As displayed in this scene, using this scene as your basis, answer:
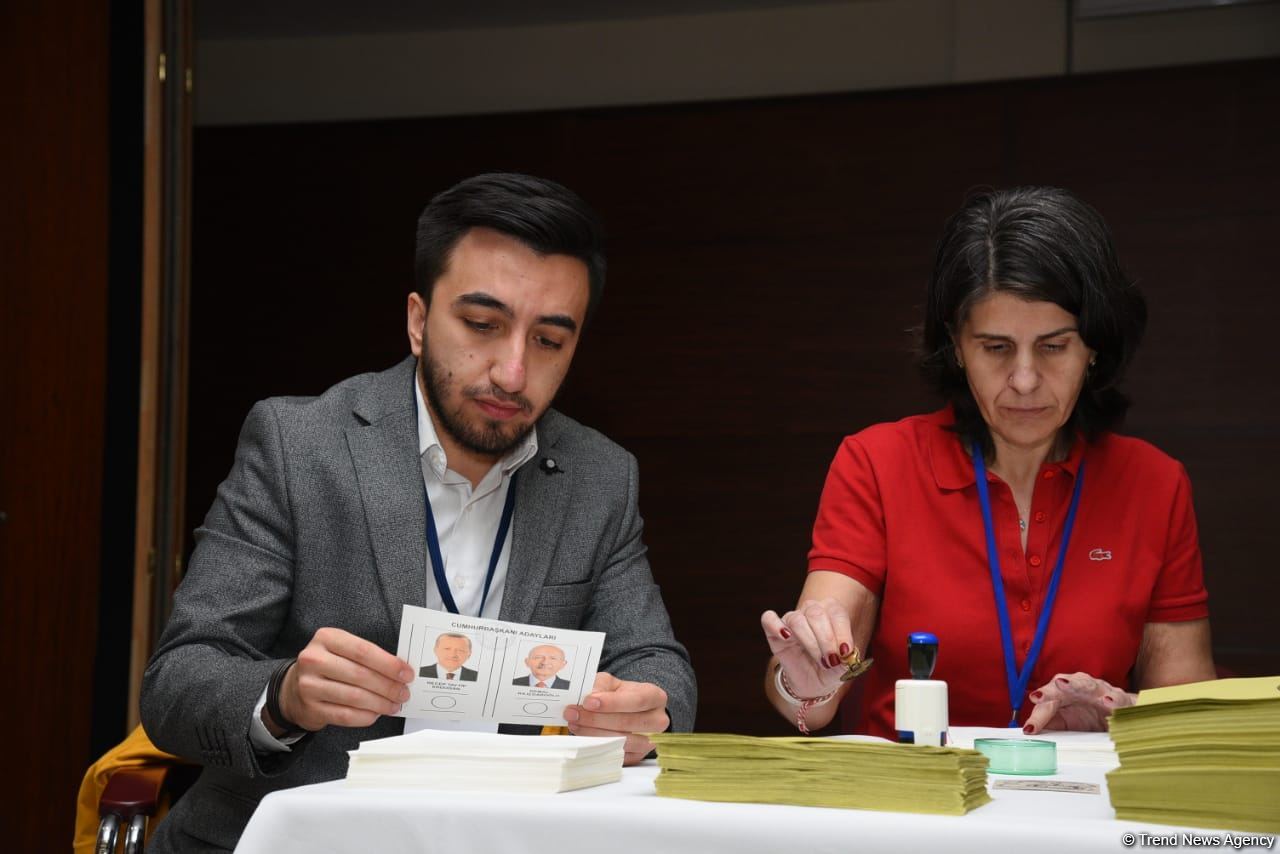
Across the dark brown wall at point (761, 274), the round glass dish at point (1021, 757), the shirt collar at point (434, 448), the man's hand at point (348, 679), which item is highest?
the dark brown wall at point (761, 274)

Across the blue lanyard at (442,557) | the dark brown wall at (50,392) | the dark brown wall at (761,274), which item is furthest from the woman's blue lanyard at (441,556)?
the dark brown wall at (761,274)

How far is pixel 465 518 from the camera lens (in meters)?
2.21

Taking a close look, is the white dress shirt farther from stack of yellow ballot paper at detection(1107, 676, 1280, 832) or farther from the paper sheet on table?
stack of yellow ballot paper at detection(1107, 676, 1280, 832)

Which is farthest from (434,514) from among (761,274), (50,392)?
(761,274)

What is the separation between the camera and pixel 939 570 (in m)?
2.39

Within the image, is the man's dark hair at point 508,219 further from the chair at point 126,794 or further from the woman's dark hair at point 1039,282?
the chair at point 126,794

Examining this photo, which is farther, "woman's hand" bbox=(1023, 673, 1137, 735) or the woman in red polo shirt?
the woman in red polo shirt

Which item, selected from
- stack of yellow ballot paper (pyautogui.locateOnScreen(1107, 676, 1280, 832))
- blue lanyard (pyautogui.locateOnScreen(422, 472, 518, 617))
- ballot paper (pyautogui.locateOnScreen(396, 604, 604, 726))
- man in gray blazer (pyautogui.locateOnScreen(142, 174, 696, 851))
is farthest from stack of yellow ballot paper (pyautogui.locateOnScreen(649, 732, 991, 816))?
blue lanyard (pyautogui.locateOnScreen(422, 472, 518, 617))

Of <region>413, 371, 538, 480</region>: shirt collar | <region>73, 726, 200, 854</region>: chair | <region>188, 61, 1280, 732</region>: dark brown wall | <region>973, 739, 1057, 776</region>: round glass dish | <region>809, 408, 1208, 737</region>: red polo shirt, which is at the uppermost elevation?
<region>188, 61, 1280, 732</region>: dark brown wall

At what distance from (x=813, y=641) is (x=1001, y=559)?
2.35 ft

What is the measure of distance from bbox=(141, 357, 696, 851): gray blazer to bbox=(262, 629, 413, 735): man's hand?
6.8 inches

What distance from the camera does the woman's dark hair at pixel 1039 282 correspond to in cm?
230

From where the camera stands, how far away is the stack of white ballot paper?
1.30m

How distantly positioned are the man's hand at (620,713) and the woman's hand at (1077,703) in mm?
585
